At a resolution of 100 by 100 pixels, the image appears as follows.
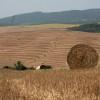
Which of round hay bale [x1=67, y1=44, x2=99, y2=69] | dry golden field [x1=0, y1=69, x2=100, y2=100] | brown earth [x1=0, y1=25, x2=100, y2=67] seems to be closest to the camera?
dry golden field [x1=0, y1=69, x2=100, y2=100]

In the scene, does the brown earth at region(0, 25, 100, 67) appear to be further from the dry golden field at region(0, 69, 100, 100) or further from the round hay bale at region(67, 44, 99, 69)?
the dry golden field at region(0, 69, 100, 100)

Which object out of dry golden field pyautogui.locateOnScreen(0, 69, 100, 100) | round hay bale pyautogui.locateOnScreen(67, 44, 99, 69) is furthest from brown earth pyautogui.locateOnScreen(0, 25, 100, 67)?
dry golden field pyautogui.locateOnScreen(0, 69, 100, 100)

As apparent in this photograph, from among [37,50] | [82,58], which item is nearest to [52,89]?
[82,58]

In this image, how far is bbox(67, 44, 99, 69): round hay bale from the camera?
1731cm

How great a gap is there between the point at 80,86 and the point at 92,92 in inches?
18.4

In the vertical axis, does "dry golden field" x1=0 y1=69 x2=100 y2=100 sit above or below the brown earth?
above

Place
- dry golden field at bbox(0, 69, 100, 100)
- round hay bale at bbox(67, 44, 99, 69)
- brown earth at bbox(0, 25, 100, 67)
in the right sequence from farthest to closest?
brown earth at bbox(0, 25, 100, 67), round hay bale at bbox(67, 44, 99, 69), dry golden field at bbox(0, 69, 100, 100)

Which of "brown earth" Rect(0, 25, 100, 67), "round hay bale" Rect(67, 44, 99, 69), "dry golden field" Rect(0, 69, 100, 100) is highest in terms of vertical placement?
"dry golden field" Rect(0, 69, 100, 100)

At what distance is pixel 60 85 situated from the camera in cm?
877

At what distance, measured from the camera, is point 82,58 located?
687 inches

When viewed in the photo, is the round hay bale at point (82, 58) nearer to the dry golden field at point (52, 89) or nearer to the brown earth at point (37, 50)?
the brown earth at point (37, 50)

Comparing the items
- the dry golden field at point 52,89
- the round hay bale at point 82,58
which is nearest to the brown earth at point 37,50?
the round hay bale at point 82,58

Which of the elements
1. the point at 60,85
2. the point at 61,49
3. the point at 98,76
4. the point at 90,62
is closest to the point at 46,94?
the point at 60,85

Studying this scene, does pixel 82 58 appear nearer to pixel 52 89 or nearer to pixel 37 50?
pixel 52 89
